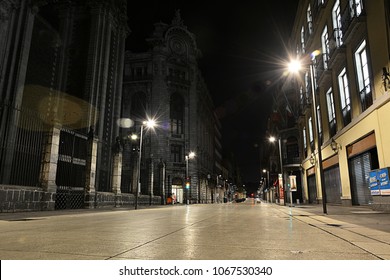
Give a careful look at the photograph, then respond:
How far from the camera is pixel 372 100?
51.3 feet

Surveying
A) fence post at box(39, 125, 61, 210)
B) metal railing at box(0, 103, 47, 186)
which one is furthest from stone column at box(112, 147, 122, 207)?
fence post at box(39, 125, 61, 210)

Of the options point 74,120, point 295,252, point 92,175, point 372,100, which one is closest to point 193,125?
point 74,120

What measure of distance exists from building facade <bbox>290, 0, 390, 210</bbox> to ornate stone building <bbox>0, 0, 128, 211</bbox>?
1505 cm

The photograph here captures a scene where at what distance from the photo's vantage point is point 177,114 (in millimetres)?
57062

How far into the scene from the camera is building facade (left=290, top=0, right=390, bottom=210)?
1420 cm

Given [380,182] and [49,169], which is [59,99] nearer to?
[49,169]

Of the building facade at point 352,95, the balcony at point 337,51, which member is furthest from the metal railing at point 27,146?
the balcony at point 337,51

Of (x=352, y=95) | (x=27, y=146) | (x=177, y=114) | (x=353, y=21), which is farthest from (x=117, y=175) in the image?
(x=177, y=114)

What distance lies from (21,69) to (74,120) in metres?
8.70

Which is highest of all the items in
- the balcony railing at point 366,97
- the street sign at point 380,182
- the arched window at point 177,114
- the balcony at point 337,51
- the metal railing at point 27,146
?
the arched window at point 177,114

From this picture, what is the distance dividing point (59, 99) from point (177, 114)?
25465 millimetres

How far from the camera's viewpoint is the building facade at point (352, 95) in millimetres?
14197

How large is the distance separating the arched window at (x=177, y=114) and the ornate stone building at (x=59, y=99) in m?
15.7

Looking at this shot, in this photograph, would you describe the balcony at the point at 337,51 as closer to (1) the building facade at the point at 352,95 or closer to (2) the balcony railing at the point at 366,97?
(1) the building facade at the point at 352,95
